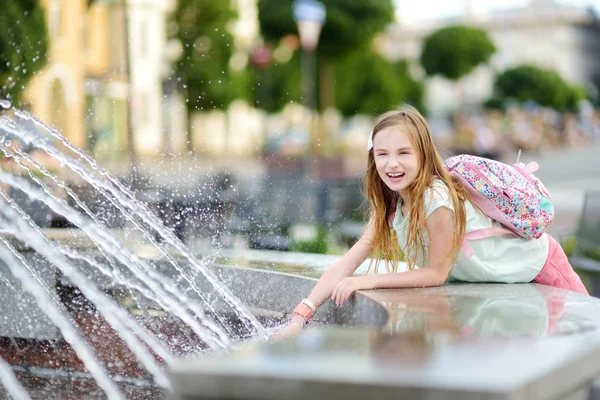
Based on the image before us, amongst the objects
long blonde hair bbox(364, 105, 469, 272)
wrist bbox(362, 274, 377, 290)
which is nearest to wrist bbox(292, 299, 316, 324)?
wrist bbox(362, 274, 377, 290)

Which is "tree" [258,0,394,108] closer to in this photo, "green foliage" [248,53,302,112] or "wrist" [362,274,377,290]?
"green foliage" [248,53,302,112]

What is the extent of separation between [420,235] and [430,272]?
12 centimetres

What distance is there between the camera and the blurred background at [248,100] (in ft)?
25.4

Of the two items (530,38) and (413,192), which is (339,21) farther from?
(530,38)

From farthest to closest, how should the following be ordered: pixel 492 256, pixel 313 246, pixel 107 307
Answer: pixel 313 246, pixel 107 307, pixel 492 256

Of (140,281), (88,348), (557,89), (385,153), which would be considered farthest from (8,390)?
(557,89)

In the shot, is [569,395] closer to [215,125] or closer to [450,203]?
[450,203]

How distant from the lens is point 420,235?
304 centimetres

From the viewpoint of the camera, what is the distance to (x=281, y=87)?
42.7 metres

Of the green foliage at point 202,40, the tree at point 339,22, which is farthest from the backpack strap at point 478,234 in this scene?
the green foliage at point 202,40

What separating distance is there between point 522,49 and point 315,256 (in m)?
88.9

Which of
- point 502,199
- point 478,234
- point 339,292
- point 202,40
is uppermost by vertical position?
point 202,40

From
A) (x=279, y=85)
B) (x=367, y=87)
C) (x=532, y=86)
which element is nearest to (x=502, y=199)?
(x=279, y=85)

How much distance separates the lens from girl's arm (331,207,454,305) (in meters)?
3.00
